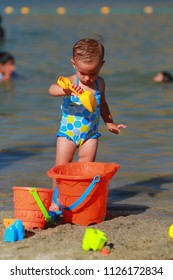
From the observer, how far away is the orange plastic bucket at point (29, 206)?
16.6ft

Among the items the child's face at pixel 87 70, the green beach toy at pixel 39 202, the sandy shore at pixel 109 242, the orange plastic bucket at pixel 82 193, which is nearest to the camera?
the sandy shore at pixel 109 242

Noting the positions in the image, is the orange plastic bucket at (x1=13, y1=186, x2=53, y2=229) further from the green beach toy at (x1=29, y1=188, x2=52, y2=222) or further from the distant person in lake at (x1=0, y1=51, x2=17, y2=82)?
the distant person in lake at (x1=0, y1=51, x2=17, y2=82)

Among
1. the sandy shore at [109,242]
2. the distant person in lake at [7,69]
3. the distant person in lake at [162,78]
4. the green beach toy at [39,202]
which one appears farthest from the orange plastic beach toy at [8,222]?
the distant person in lake at [7,69]

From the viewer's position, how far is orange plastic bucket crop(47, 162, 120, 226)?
512cm

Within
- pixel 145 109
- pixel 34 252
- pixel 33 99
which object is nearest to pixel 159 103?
pixel 145 109

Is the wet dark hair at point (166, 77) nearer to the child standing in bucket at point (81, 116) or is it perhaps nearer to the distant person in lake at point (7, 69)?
the distant person in lake at point (7, 69)

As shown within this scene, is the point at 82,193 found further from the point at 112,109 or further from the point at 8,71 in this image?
the point at 8,71

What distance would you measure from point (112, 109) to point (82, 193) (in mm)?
5614

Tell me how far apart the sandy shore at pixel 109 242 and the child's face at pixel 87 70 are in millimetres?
1060

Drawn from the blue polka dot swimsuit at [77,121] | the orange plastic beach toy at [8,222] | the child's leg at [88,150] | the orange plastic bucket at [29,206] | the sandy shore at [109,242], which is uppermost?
the blue polka dot swimsuit at [77,121]

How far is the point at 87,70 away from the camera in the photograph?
5.48 m

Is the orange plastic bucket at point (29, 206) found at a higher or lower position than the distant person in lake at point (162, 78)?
lower

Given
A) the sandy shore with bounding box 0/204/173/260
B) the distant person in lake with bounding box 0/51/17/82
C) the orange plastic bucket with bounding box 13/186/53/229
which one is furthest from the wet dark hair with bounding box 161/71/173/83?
the orange plastic bucket with bounding box 13/186/53/229
